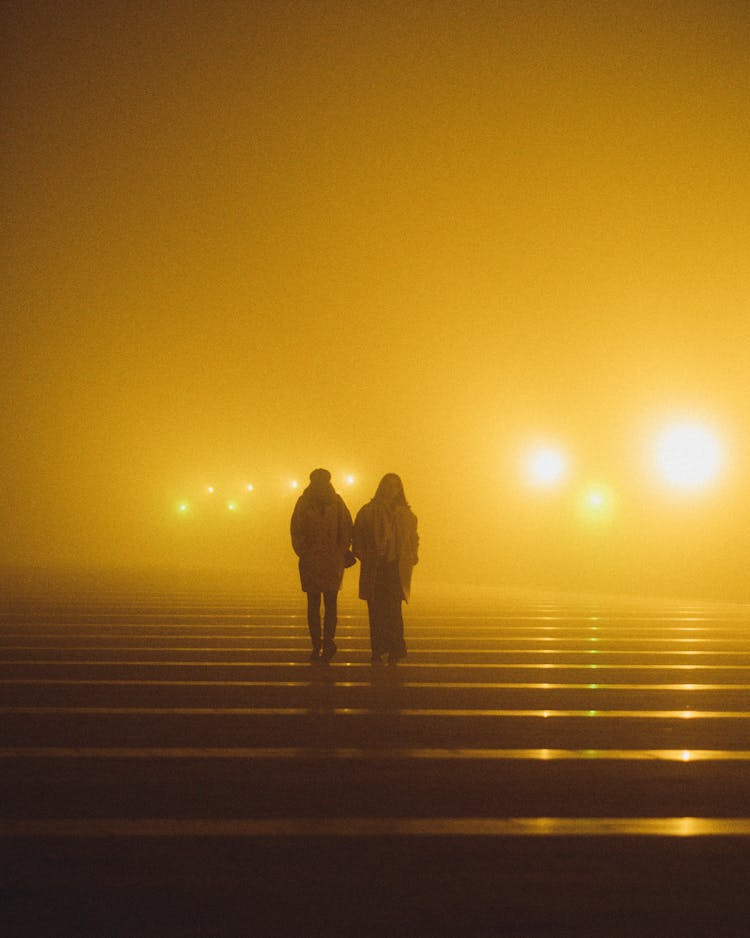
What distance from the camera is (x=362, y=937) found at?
4.00m

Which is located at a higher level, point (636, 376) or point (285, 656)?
point (636, 376)

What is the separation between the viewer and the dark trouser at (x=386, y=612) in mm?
11117

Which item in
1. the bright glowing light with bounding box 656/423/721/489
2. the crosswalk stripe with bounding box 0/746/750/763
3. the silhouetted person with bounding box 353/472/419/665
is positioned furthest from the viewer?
the bright glowing light with bounding box 656/423/721/489

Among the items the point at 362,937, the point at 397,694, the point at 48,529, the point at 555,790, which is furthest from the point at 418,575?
the point at 48,529

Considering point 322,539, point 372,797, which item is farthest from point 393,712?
point 322,539

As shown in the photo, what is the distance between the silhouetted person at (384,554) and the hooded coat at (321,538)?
0.19 m

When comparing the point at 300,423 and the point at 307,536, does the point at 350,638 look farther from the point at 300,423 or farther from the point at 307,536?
the point at 300,423

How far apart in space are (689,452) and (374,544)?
21429mm

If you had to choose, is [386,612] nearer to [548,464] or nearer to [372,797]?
[372,797]

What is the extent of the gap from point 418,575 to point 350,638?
782 inches

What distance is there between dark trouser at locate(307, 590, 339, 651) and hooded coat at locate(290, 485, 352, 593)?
0.11 meters

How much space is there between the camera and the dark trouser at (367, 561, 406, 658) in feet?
36.5

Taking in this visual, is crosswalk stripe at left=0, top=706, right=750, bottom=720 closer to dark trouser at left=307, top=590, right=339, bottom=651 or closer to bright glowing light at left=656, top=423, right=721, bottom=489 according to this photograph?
dark trouser at left=307, top=590, right=339, bottom=651

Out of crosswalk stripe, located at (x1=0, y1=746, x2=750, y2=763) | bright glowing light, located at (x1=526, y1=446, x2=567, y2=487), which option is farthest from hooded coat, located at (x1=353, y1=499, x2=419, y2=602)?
bright glowing light, located at (x1=526, y1=446, x2=567, y2=487)
